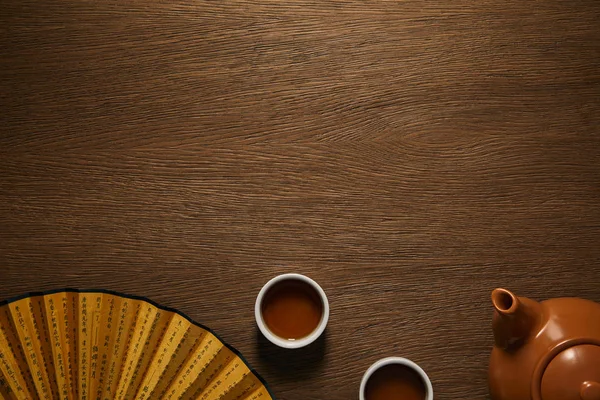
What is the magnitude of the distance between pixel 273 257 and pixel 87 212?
33 centimetres

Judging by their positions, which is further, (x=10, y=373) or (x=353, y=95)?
(x=353, y=95)

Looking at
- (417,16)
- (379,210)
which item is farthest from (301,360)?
(417,16)

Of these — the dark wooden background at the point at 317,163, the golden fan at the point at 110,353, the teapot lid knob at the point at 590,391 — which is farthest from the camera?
the dark wooden background at the point at 317,163

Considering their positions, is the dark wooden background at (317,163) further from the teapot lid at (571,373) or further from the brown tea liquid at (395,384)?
the teapot lid at (571,373)

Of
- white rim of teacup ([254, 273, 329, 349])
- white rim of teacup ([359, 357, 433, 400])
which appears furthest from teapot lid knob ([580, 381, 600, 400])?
white rim of teacup ([254, 273, 329, 349])

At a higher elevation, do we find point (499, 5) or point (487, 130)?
point (499, 5)

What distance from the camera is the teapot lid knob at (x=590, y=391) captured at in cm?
67

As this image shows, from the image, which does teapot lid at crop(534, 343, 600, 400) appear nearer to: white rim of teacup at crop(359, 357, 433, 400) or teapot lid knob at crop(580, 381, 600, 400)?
teapot lid knob at crop(580, 381, 600, 400)

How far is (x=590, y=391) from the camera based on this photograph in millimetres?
676

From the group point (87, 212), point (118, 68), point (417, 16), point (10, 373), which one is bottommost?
point (10, 373)

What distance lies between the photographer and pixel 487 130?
99 centimetres

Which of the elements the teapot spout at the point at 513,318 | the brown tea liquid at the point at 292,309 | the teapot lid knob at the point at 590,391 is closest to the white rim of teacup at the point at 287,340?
the brown tea liquid at the point at 292,309

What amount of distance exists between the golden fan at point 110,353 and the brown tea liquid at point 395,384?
0.17 m

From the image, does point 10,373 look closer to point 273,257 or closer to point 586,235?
point 273,257
